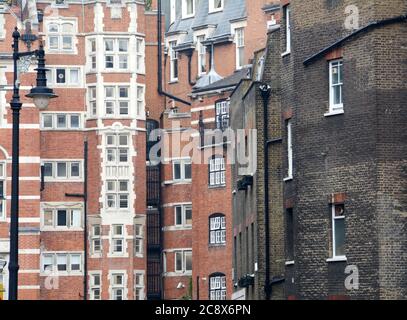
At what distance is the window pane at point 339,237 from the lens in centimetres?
5088

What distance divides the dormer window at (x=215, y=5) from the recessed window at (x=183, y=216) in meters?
14.9

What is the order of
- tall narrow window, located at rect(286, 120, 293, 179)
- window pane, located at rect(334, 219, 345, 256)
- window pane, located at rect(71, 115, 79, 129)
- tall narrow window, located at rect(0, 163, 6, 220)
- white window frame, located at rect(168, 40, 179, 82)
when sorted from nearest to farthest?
window pane, located at rect(334, 219, 345, 256)
tall narrow window, located at rect(286, 120, 293, 179)
tall narrow window, located at rect(0, 163, 6, 220)
window pane, located at rect(71, 115, 79, 129)
white window frame, located at rect(168, 40, 179, 82)

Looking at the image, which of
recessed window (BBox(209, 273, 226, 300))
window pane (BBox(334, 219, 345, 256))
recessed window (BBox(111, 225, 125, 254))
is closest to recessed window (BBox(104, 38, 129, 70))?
recessed window (BBox(111, 225, 125, 254))

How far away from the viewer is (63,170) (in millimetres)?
115312

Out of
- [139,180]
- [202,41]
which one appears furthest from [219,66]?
[139,180]

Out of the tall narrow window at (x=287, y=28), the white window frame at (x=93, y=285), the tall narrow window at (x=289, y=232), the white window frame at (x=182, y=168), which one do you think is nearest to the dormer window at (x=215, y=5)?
the white window frame at (x=182, y=168)

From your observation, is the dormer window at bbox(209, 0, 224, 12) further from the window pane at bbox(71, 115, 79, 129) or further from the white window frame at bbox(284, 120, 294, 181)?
the white window frame at bbox(284, 120, 294, 181)

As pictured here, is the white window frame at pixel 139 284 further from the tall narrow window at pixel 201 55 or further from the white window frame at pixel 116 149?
the tall narrow window at pixel 201 55

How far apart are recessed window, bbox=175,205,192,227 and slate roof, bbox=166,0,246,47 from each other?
1198 cm

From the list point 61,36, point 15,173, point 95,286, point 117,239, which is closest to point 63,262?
point 95,286

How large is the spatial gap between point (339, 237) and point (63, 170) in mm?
65678

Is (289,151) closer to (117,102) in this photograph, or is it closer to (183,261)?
(183,261)

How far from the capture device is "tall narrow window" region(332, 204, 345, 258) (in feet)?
167

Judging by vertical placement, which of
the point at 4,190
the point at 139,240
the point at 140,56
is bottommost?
the point at 139,240
